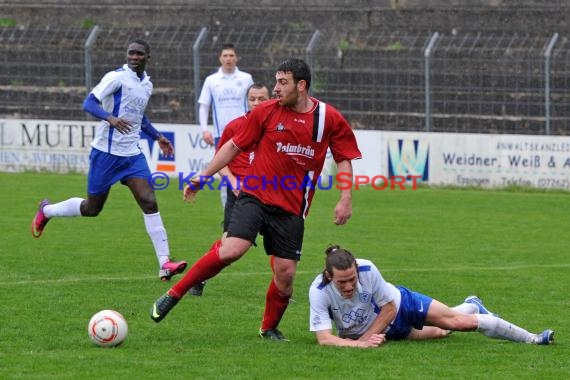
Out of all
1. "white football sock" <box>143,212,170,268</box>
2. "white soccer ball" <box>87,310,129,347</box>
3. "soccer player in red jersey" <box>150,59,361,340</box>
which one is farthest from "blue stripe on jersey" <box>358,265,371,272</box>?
"white football sock" <box>143,212,170,268</box>

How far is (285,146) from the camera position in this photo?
895 centimetres

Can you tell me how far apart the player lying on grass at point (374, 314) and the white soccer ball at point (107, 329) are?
132cm

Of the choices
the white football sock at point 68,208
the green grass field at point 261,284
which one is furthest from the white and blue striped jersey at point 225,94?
the white football sock at point 68,208

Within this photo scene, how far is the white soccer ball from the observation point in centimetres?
845

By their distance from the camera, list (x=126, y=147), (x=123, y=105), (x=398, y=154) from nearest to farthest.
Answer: (x=123, y=105), (x=126, y=147), (x=398, y=154)

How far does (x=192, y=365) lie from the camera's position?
7957 mm

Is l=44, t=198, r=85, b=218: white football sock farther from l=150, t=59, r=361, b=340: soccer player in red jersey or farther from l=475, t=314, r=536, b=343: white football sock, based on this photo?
l=475, t=314, r=536, b=343: white football sock

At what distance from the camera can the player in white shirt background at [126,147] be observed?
473 inches

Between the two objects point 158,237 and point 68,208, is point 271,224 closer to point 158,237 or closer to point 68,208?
point 158,237

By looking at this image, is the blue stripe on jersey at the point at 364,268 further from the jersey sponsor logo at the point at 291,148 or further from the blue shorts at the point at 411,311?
the jersey sponsor logo at the point at 291,148

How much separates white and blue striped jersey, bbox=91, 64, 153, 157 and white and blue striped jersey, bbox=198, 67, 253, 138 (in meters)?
3.29

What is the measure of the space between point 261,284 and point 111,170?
1853 mm

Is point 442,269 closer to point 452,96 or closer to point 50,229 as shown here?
point 50,229

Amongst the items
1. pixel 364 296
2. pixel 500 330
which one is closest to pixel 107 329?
pixel 364 296
